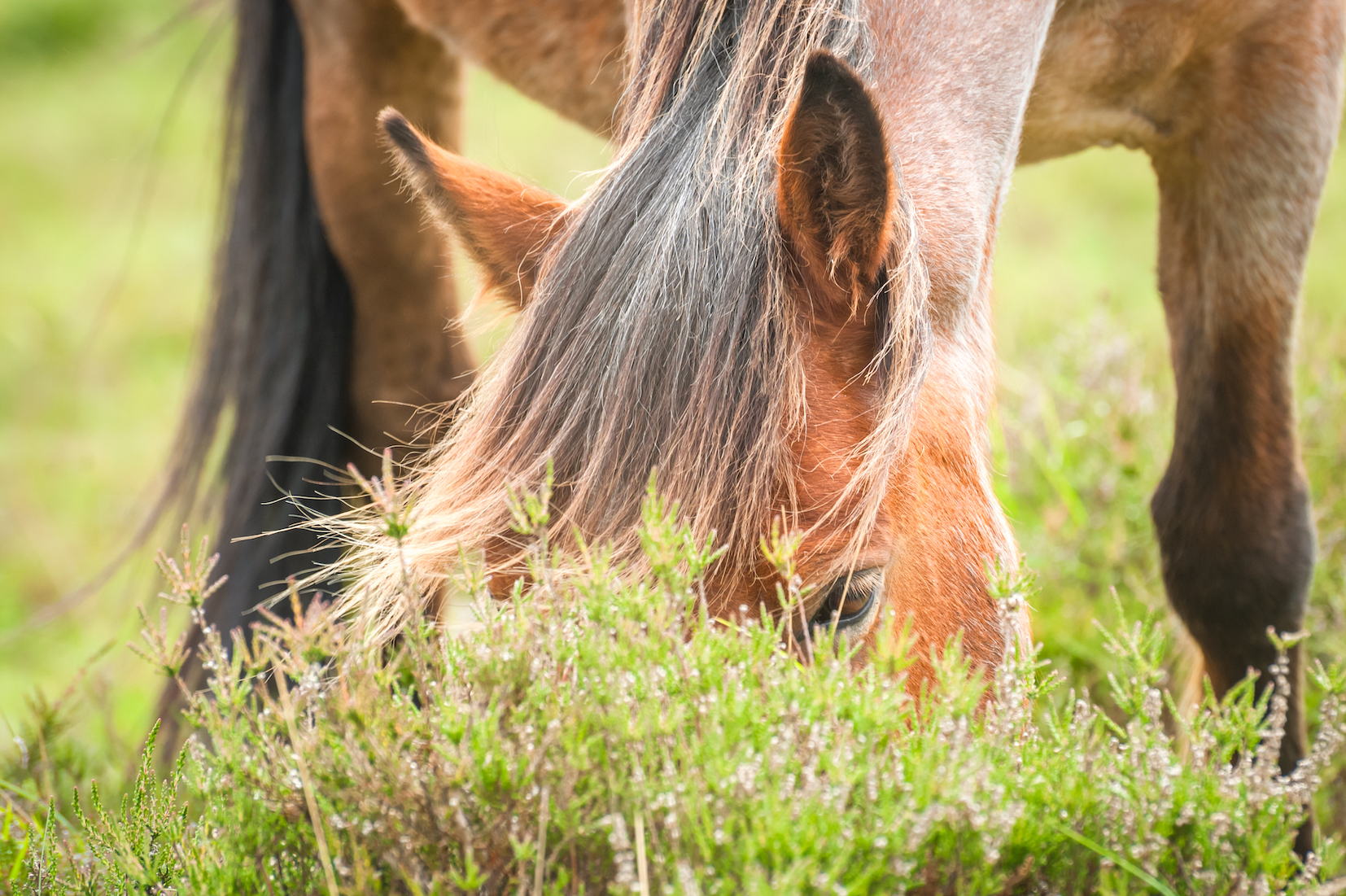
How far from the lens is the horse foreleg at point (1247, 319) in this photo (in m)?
1.96

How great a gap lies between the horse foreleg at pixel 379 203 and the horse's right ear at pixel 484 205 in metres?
1.22

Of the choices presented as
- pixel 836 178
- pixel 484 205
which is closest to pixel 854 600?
pixel 836 178

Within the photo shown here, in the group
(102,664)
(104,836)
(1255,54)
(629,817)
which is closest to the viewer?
(629,817)

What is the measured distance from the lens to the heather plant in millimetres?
951

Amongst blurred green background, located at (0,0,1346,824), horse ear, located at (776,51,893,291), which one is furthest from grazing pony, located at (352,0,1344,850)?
blurred green background, located at (0,0,1346,824)

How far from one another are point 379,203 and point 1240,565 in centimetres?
215

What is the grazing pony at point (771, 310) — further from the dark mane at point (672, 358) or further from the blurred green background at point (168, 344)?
the blurred green background at point (168, 344)

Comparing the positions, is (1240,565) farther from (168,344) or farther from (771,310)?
(168,344)

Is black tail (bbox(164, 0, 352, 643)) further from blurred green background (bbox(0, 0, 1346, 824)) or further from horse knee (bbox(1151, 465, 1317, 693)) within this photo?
horse knee (bbox(1151, 465, 1317, 693))

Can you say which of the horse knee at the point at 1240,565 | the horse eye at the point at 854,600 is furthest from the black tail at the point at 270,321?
the horse knee at the point at 1240,565

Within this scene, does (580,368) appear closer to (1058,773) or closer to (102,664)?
(1058,773)

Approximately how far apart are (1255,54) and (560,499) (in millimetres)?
1647

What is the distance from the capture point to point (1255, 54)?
1952 millimetres

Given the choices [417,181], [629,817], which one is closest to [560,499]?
[629,817]
